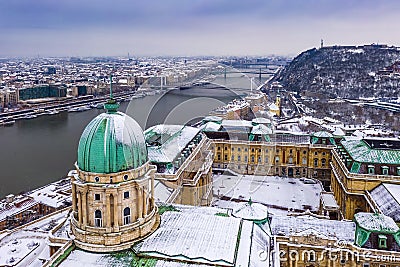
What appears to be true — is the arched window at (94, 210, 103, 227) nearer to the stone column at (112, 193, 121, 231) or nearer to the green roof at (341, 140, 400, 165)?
the stone column at (112, 193, 121, 231)

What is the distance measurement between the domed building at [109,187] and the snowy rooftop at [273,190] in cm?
2614

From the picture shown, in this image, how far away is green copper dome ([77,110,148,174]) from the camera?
867 inches

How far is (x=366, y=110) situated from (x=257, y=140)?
214 feet

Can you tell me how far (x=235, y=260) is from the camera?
20.8 meters

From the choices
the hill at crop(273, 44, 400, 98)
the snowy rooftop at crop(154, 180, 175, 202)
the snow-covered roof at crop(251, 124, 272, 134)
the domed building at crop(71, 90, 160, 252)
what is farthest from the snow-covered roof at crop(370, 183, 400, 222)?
the hill at crop(273, 44, 400, 98)

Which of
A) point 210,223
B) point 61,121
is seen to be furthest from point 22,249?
point 61,121

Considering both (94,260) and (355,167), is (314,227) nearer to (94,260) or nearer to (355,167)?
(355,167)

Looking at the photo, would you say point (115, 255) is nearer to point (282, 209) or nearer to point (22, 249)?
point (22, 249)

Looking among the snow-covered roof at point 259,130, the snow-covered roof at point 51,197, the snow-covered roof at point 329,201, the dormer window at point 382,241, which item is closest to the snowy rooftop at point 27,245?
the snow-covered roof at point 51,197

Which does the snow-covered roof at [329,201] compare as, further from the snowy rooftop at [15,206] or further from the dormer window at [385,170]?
the snowy rooftop at [15,206]

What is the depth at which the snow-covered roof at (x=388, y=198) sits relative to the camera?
110ft

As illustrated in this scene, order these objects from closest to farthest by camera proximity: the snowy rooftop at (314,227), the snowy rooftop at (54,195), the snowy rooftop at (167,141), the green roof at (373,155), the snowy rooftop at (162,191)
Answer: the snowy rooftop at (314,227)
the snowy rooftop at (162,191)
the snowy rooftop at (167,141)
the green roof at (373,155)
the snowy rooftop at (54,195)

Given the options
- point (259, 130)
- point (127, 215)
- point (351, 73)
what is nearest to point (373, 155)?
point (259, 130)

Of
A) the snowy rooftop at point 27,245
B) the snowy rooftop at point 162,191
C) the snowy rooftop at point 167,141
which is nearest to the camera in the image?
the snowy rooftop at point 27,245
